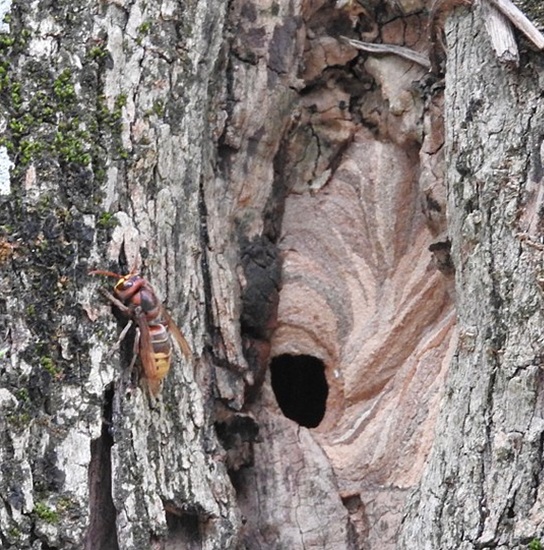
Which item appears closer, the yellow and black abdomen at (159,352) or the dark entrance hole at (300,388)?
the yellow and black abdomen at (159,352)

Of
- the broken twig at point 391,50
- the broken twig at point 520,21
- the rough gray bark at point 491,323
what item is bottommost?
the rough gray bark at point 491,323

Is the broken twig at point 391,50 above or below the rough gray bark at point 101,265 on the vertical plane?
above

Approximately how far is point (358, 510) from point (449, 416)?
56cm

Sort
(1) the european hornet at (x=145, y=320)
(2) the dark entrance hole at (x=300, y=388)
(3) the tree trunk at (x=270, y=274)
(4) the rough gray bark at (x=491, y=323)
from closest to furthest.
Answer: (4) the rough gray bark at (x=491, y=323) < (3) the tree trunk at (x=270, y=274) < (1) the european hornet at (x=145, y=320) < (2) the dark entrance hole at (x=300, y=388)

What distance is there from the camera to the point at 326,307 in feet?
14.4

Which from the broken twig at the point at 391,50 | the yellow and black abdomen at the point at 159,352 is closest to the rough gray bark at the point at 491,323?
the broken twig at the point at 391,50

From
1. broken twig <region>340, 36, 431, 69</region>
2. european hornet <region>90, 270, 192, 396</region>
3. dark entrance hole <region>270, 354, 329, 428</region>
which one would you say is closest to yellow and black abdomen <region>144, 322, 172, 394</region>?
european hornet <region>90, 270, 192, 396</region>

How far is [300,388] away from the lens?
14.7ft

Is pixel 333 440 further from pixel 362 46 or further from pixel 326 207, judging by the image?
pixel 362 46

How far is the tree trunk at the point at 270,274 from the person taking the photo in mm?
3504

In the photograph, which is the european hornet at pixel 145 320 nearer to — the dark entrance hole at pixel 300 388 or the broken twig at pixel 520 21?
the dark entrance hole at pixel 300 388

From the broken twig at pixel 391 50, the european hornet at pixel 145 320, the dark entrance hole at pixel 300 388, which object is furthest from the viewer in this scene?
the dark entrance hole at pixel 300 388

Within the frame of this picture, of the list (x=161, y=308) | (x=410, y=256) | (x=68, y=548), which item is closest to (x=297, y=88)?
(x=410, y=256)

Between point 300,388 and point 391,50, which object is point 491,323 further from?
point 391,50
